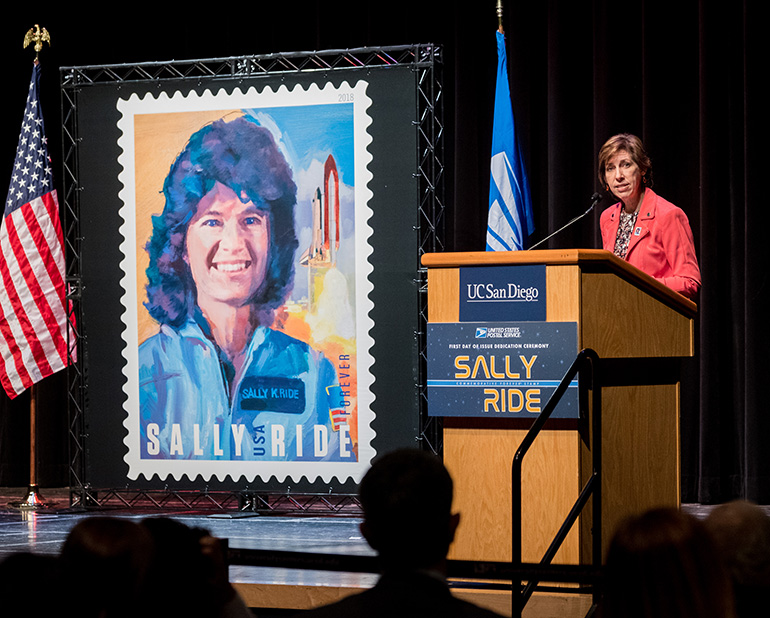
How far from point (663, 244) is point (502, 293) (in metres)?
1.16

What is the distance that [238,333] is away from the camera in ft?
20.4

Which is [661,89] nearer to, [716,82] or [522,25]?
[716,82]

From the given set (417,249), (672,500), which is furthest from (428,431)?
(672,500)

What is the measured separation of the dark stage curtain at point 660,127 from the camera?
6352 mm

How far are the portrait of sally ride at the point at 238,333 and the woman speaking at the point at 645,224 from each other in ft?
5.94

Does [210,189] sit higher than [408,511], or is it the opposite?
[210,189]

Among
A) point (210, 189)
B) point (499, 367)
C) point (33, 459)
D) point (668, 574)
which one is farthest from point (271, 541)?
point (668, 574)

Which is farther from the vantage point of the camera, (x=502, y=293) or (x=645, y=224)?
(x=645, y=224)

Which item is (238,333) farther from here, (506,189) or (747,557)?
(747,557)

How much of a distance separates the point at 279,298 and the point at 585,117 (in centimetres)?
231

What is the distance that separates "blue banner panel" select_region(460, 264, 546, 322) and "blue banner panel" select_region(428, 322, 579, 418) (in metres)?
0.04

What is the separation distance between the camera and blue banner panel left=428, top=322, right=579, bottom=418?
12.4 ft

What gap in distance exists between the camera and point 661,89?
6.63 m

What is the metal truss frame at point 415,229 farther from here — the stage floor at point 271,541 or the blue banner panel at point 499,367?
the blue banner panel at point 499,367
